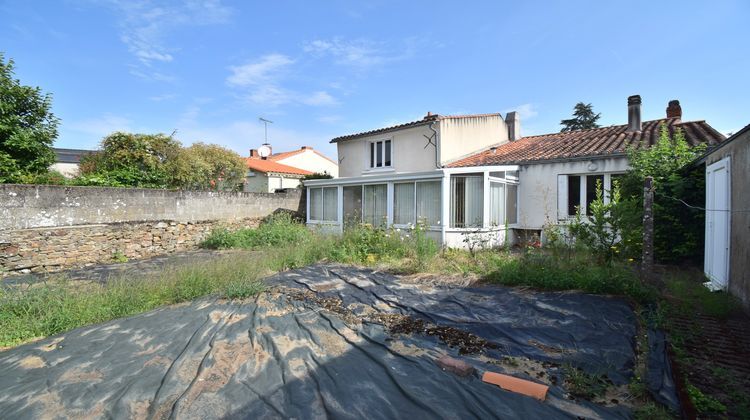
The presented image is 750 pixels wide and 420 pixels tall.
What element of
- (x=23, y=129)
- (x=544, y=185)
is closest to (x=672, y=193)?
(x=544, y=185)

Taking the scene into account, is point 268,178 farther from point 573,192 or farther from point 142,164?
point 573,192

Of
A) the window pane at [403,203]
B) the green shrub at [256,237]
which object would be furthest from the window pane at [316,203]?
the window pane at [403,203]

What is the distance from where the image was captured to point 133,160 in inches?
502

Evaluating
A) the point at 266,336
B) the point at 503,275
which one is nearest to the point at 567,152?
the point at 503,275

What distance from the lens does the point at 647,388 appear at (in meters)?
2.80

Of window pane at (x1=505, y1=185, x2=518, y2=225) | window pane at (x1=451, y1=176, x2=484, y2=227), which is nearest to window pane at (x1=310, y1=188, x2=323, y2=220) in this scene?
window pane at (x1=451, y1=176, x2=484, y2=227)

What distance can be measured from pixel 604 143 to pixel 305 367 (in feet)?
40.4

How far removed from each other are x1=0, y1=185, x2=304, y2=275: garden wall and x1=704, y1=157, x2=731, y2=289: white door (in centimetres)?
1313

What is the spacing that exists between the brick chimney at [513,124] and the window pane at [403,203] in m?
8.59

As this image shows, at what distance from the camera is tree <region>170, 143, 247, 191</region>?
45.9 ft

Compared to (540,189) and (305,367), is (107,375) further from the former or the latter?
(540,189)

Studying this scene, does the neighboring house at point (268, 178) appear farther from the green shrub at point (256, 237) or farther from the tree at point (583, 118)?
the tree at point (583, 118)

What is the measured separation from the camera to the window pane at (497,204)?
1052cm

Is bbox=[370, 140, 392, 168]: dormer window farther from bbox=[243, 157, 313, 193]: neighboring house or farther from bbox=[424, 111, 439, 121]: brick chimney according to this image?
bbox=[243, 157, 313, 193]: neighboring house
